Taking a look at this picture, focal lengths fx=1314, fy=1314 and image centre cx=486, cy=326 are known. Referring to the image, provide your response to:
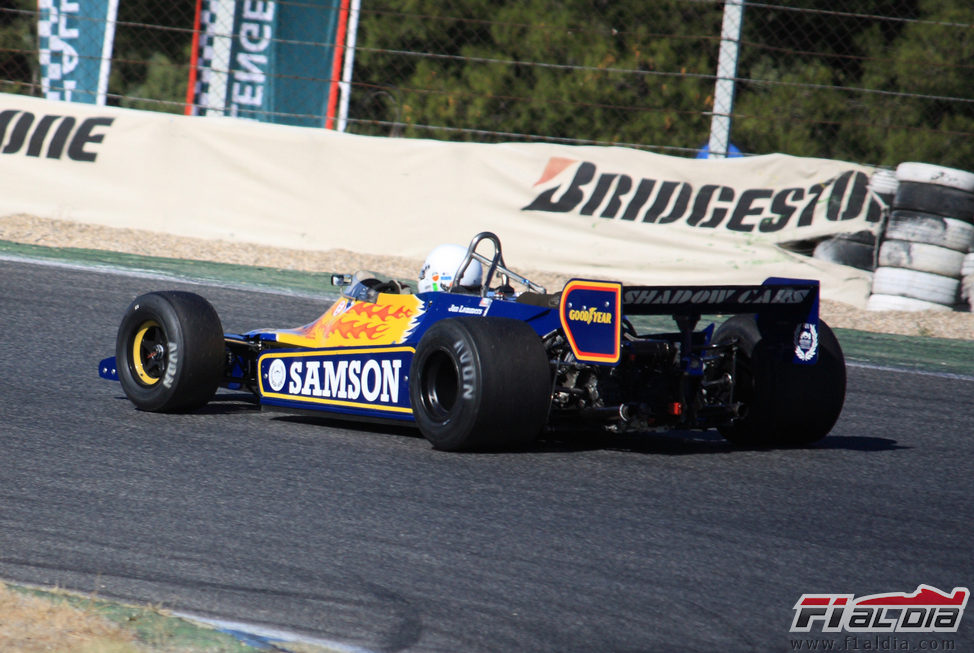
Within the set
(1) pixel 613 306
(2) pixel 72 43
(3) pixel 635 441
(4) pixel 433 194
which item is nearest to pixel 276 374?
(3) pixel 635 441

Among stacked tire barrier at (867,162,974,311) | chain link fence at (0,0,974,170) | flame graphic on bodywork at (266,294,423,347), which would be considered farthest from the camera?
chain link fence at (0,0,974,170)

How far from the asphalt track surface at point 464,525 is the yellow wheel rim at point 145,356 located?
0.20 metres

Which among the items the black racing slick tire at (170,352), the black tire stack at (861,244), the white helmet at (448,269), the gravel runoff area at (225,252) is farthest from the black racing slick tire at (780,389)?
the black tire stack at (861,244)

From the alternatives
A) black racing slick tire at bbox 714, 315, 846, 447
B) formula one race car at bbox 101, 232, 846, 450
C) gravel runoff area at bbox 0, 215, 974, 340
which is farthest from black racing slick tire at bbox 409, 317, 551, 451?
gravel runoff area at bbox 0, 215, 974, 340

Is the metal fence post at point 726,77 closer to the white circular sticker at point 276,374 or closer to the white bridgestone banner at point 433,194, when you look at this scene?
the white bridgestone banner at point 433,194

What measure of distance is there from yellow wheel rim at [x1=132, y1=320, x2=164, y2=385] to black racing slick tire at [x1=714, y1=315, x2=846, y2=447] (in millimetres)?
2678

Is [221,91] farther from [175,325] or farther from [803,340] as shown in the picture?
[803,340]

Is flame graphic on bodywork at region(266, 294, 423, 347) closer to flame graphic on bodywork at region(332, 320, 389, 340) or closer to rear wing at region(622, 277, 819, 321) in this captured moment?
flame graphic on bodywork at region(332, 320, 389, 340)

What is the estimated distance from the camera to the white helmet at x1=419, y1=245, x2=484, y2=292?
632cm

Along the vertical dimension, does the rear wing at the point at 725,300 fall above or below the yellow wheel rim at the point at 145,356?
above

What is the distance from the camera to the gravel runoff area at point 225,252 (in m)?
11.2

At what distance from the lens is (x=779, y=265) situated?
11.2 m

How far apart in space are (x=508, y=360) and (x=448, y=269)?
121 centimetres

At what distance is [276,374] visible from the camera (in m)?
6.21
